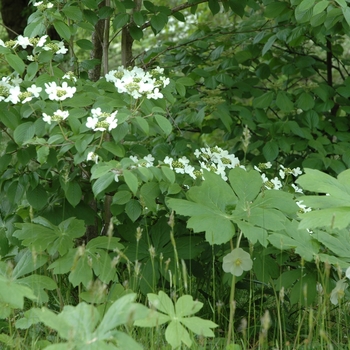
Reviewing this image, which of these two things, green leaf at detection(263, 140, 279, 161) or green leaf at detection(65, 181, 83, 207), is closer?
green leaf at detection(65, 181, 83, 207)

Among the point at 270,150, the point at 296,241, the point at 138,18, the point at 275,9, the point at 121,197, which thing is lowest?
the point at 270,150

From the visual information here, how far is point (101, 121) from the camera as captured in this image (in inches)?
90.4

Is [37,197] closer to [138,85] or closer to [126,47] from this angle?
[138,85]

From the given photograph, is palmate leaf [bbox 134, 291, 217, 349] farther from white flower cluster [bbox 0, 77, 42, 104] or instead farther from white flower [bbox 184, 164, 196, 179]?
white flower cluster [bbox 0, 77, 42, 104]

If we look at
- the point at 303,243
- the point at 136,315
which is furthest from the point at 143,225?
the point at 136,315

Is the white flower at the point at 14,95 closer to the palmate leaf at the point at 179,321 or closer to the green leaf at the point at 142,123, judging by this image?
the green leaf at the point at 142,123

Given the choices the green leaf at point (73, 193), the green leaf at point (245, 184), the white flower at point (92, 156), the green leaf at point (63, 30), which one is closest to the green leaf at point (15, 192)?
the green leaf at point (73, 193)

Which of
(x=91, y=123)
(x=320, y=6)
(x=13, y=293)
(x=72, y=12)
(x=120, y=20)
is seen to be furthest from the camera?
(x=120, y=20)

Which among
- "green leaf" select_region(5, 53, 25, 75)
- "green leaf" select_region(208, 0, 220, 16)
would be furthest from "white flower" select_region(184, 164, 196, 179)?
"green leaf" select_region(208, 0, 220, 16)

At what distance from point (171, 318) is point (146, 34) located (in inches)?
281

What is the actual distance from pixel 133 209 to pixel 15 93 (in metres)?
0.66

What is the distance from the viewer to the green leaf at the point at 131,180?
2092 millimetres

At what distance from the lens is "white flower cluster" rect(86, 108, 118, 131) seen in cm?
228

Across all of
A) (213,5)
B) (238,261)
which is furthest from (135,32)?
(238,261)
